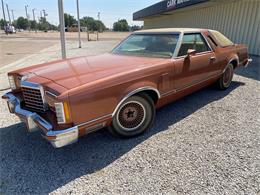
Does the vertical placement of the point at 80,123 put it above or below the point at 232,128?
above

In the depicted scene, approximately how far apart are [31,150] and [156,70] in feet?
6.82

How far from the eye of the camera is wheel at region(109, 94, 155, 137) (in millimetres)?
2812

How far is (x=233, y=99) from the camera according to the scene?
4477 millimetres

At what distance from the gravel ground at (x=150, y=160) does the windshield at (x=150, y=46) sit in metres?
1.16

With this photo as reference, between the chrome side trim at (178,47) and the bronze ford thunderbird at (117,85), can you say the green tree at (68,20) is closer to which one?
the bronze ford thunderbird at (117,85)

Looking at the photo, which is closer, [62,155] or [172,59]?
[62,155]

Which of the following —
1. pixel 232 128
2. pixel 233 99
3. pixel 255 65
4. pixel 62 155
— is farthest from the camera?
pixel 255 65

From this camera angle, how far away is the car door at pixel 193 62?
3412 mm

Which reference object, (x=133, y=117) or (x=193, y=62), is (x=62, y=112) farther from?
(x=193, y=62)

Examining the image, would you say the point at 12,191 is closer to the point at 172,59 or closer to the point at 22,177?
the point at 22,177

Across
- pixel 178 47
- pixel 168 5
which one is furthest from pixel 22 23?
pixel 178 47

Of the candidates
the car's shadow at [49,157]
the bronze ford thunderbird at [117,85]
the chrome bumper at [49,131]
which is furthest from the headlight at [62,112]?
the car's shadow at [49,157]

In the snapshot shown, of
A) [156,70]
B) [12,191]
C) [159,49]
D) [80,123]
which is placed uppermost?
[159,49]

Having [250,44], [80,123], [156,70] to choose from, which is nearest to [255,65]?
[250,44]
